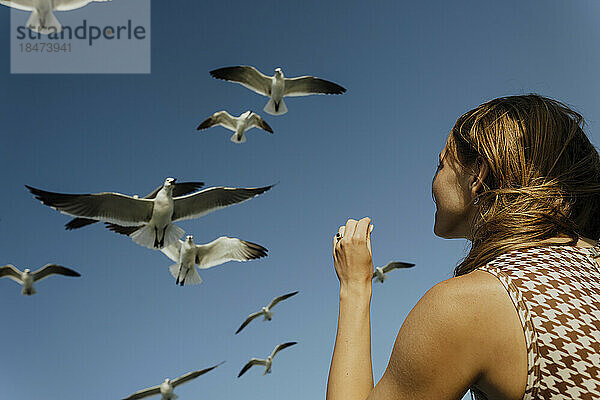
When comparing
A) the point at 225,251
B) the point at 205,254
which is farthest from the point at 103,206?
the point at 205,254

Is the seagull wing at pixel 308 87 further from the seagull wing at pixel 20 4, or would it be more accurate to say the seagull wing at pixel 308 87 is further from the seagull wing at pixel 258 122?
the seagull wing at pixel 20 4

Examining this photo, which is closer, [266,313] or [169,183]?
[169,183]

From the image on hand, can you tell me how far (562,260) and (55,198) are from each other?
694 cm

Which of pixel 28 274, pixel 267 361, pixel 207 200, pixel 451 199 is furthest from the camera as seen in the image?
pixel 267 361

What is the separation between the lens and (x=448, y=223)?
3.78 feet

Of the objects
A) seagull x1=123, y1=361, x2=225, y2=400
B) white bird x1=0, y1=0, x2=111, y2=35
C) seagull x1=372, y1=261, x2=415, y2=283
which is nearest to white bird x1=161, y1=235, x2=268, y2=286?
seagull x1=123, y1=361, x2=225, y2=400

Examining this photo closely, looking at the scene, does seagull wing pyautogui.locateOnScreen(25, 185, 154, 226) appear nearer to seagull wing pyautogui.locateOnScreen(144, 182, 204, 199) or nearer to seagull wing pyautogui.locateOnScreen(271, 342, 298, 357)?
seagull wing pyautogui.locateOnScreen(144, 182, 204, 199)

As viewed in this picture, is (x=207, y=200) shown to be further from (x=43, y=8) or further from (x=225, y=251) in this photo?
(x=43, y=8)

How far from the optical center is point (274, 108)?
11.8 meters

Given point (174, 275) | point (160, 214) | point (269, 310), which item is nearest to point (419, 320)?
point (160, 214)

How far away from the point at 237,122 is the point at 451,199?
11.1 meters

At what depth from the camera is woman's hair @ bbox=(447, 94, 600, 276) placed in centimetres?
96

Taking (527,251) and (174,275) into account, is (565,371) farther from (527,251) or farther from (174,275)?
(174,275)

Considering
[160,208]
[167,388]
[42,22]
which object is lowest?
[167,388]
